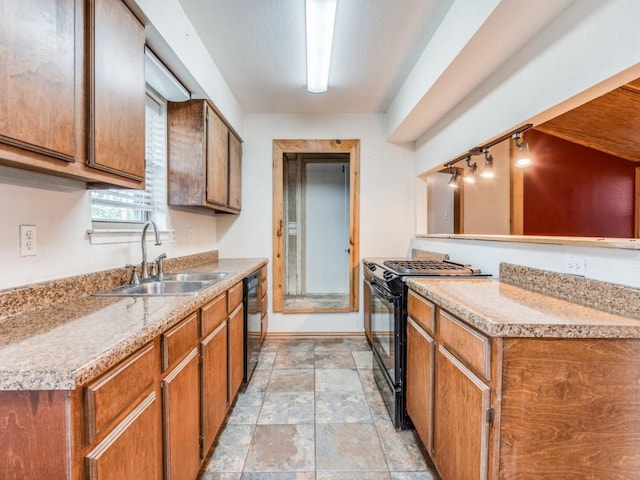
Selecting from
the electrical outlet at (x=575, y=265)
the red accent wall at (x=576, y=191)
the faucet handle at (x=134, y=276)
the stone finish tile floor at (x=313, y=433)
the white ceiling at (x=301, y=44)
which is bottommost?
the stone finish tile floor at (x=313, y=433)

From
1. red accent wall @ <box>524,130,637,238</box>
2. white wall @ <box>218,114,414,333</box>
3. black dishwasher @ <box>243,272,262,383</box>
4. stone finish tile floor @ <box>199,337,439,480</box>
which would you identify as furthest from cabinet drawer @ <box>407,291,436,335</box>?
white wall @ <box>218,114,414,333</box>

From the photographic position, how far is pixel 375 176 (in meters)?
3.64

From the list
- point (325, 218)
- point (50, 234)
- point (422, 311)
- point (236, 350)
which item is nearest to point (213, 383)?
point (236, 350)

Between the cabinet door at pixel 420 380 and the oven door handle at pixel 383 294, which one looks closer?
the cabinet door at pixel 420 380

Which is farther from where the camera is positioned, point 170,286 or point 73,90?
point 170,286

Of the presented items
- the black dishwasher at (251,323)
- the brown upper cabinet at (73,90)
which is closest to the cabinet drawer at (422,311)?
the black dishwasher at (251,323)

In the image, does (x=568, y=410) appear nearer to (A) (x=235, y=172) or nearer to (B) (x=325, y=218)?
(A) (x=235, y=172)

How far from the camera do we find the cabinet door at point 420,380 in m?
1.59

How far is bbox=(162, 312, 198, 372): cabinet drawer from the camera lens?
1163mm

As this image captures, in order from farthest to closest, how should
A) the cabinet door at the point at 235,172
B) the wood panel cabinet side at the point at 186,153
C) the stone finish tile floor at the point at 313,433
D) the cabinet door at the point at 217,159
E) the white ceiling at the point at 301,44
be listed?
1. the cabinet door at the point at 235,172
2. the cabinet door at the point at 217,159
3. the wood panel cabinet side at the point at 186,153
4. the white ceiling at the point at 301,44
5. the stone finish tile floor at the point at 313,433

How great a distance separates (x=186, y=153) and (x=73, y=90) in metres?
1.35

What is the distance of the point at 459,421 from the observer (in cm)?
128

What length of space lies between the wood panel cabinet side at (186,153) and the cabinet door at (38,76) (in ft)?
4.35

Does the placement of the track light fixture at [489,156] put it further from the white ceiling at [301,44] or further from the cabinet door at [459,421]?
the cabinet door at [459,421]
